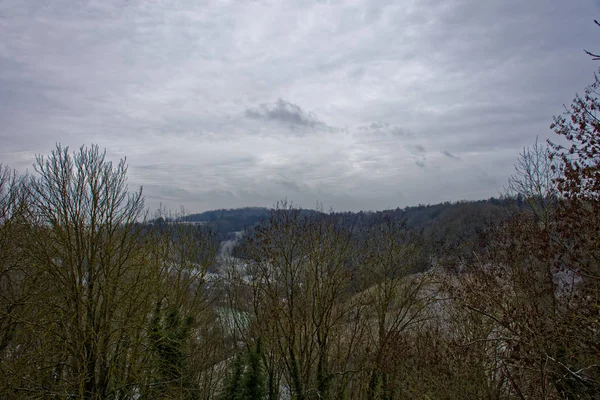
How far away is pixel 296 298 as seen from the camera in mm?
21312

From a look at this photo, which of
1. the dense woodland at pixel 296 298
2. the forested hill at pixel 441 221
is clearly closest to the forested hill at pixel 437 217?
the forested hill at pixel 441 221

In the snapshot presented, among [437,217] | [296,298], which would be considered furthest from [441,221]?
[296,298]

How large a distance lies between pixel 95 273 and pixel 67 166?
4.33 metres

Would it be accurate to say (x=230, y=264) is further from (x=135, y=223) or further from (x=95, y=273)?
(x=95, y=273)

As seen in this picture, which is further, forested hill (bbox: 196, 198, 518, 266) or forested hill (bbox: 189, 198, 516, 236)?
forested hill (bbox: 189, 198, 516, 236)

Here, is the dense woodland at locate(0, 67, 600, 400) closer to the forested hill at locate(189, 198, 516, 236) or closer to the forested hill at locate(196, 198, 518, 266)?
the forested hill at locate(196, 198, 518, 266)

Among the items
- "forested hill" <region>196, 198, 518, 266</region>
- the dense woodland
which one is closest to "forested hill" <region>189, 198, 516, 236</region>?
"forested hill" <region>196, 198, 518, 266</region>

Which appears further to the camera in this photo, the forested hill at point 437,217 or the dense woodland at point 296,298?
the forested hill at point 437,217

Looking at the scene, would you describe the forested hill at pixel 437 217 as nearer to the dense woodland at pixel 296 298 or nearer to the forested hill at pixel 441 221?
the forested hill at pixel 441 221

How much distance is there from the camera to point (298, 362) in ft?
70.4

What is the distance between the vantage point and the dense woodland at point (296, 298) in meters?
8.83

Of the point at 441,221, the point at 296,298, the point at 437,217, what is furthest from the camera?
the point at 437,217

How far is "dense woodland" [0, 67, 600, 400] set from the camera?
29.0 feet

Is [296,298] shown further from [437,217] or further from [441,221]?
[437,217]
